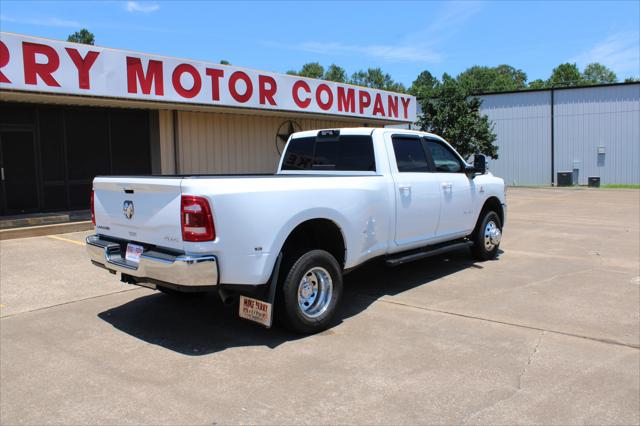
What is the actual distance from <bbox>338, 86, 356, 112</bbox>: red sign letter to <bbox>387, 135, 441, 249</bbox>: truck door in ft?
37.0

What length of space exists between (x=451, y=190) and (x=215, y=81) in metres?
8.58

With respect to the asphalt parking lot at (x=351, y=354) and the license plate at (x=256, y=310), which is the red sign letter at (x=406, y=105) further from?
the license plate at (x=256, y=310)

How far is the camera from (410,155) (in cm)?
681

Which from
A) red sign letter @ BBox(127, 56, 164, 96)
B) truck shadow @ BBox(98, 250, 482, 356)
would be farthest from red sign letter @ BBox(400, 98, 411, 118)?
truck shadow @ BBox(98, 250, 482, 356)

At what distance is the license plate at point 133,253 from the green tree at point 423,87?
27.4 meters

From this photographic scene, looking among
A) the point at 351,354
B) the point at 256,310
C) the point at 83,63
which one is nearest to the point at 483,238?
the point at 351,354

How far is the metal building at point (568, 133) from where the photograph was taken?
30641 millimetres

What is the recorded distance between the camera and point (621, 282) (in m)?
7.16

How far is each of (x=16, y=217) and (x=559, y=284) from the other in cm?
1149

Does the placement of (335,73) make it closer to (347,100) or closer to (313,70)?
(313,70)

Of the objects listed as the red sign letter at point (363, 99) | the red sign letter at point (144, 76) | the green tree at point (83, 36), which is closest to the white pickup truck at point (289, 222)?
the red sign letter at point (144, 76)

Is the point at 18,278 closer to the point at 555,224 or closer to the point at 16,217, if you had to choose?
the point at 16,217

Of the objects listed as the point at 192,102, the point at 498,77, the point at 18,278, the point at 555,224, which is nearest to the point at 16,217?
the point at 192,102

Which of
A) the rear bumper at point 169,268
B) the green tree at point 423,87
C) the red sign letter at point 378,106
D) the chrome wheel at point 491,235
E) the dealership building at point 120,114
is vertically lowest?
the chrome wheel at point 491,235
